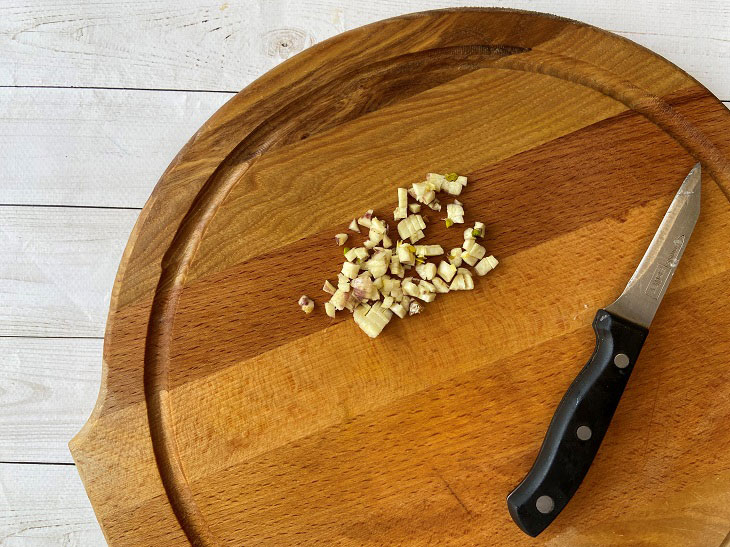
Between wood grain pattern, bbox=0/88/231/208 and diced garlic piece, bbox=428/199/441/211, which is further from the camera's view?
wood grain pattern, bbox=0/88/231/208

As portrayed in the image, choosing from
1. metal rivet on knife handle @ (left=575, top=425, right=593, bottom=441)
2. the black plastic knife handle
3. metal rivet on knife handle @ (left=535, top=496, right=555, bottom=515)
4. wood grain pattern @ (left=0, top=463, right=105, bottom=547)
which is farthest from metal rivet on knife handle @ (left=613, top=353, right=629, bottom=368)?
wood grain pattern @ (left=0, top=463, right=105, bottom=547)

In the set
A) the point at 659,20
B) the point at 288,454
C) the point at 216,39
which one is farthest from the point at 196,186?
the point at 659,20

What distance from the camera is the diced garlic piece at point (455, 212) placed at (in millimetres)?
971

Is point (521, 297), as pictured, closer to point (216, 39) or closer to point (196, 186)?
point (196, 186)

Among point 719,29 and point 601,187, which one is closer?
point 601,187

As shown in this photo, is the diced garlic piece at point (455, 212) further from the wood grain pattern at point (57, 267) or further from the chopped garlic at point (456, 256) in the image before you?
the wood grain pattern at point (57, 267)

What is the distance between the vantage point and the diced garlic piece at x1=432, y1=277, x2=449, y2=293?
0.97m

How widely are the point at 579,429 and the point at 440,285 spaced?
314 mm

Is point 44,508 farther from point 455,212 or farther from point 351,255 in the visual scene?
point 455,212

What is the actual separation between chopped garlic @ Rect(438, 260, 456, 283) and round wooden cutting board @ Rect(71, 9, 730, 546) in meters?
0.04

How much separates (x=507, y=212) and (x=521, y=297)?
0.48 feet

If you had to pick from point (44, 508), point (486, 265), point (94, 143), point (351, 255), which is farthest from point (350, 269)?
point (44, 508)

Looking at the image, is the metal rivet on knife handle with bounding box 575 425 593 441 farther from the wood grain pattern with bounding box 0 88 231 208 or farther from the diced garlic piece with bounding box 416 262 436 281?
the wood grain pattern with bounding box 0 88 231 208

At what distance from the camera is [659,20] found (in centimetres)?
111
